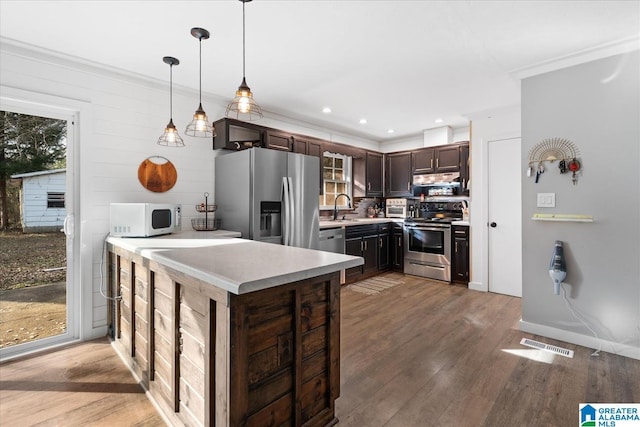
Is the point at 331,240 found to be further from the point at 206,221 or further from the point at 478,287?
the point at 478,287

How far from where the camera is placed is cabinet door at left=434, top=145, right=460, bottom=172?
5.10 metres

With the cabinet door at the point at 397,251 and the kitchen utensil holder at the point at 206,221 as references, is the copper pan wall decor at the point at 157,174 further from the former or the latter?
the cabinet door at the point at 397,251

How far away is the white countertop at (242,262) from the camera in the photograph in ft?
4.21

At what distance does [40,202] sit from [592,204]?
15.6ft

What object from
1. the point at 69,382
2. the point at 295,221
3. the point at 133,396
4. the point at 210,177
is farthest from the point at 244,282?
the point at 210,177

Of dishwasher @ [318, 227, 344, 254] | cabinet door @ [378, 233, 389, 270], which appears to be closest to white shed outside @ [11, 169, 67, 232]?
dishwasher @ [318, 227, 344, 254]

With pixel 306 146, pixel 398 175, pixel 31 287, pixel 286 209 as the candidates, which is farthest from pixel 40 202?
pixel 398 175

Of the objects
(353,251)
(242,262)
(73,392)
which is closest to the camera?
(242,262)

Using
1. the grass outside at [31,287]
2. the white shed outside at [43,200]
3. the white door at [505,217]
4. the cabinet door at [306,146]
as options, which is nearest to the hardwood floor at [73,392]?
the grass outside at [31,287]

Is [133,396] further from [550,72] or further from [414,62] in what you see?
[550,72]

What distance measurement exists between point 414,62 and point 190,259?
258 cm

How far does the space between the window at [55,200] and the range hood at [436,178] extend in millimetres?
4871

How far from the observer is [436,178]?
17.5 ft

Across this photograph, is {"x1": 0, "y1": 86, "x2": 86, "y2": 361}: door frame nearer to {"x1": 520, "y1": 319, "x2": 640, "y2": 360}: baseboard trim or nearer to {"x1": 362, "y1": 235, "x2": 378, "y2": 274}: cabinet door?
{"x1": 362, "y1": 235, "x2": 378, "y2": 274}: cabinet door
